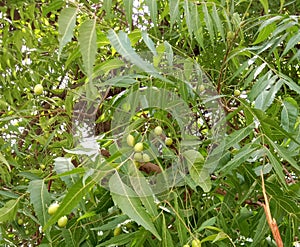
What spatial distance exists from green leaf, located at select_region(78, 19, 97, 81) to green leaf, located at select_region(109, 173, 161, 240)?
167 mm

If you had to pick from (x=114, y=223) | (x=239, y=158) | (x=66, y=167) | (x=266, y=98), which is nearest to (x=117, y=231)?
(x=114, y=223)

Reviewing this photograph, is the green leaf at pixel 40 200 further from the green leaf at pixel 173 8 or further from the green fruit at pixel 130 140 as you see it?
the green leaf at pixel 173 8

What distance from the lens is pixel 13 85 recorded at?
5.41 ft

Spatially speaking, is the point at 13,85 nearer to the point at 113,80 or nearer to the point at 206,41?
the point at 206,41

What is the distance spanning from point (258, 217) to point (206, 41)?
87 centimetres

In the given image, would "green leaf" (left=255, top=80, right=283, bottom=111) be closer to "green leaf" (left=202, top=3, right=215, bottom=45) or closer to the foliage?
the foliage

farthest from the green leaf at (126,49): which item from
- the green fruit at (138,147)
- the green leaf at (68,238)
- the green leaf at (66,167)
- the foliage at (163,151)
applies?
the green leaf at (68,238)

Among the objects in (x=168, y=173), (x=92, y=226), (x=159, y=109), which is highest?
(x=159, y=109)

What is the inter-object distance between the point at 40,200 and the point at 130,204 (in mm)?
200

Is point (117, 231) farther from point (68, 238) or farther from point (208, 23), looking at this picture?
point (208, 23)

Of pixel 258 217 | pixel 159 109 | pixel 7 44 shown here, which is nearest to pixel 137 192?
pixel 159 109

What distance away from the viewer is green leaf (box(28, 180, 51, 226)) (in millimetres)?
822

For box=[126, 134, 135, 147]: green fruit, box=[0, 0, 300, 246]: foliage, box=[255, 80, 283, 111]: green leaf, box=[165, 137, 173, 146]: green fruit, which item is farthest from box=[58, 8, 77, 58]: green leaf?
box=[255, 80, 283, 111]: green leaf

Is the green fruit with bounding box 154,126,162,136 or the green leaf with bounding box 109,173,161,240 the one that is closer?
the green leaf with bounding box 109,173,161,240
